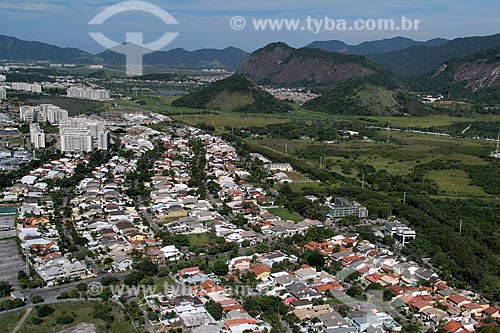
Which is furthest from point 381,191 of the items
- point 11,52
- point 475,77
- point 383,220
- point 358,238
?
point 11,52

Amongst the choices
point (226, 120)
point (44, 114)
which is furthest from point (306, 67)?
point (44, 114)

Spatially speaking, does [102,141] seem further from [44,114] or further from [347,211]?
[347,211]

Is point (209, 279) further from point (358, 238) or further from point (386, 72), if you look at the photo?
point (386, 72)

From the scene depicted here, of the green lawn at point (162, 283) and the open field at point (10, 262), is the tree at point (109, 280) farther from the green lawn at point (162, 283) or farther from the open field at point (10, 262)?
the open field at point (10, 262)

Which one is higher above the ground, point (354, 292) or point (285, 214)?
point (285, 214)

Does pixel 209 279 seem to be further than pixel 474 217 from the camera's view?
No
